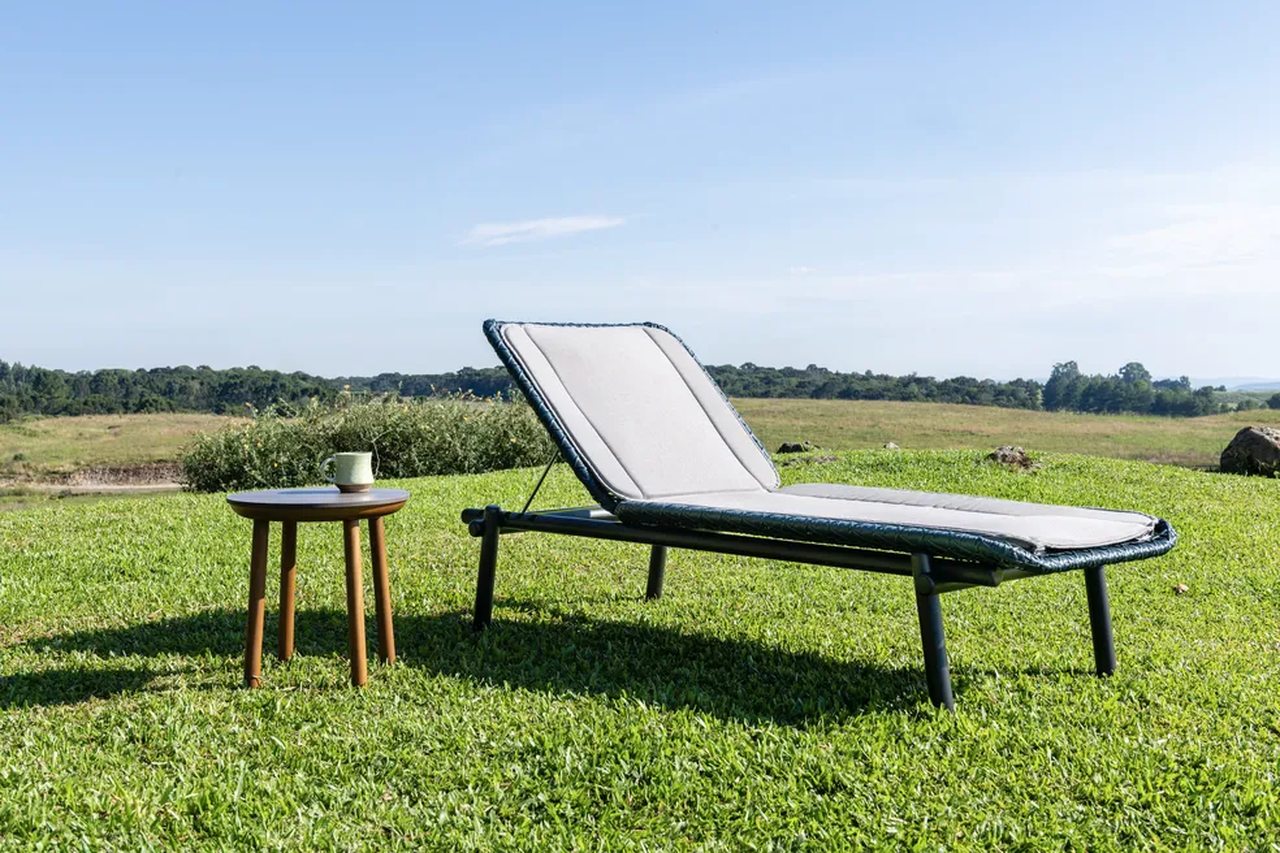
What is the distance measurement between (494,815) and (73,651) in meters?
2.32

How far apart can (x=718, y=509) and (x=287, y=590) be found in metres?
1.51

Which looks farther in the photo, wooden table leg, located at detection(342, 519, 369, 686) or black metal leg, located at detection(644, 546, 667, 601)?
black metal leg, located at detection(644, 546, 667, 601)

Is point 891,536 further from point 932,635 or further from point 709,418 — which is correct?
point 709,418

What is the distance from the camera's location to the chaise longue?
10.1 feet

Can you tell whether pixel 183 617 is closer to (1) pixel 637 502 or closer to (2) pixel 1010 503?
(1) pixel 637 502

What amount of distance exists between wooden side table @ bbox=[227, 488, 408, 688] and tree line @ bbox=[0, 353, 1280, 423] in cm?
1565

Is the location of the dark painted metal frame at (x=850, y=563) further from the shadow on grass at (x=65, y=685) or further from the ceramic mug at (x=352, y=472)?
the shadow on grass at (x=65, y=685)

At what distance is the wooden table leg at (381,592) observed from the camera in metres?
3.43

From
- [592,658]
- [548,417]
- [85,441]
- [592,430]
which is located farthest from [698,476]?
[85,441]

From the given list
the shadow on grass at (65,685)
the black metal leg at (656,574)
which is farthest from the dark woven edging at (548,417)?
the shadow on grass at (65,685)

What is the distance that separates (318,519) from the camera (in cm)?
312

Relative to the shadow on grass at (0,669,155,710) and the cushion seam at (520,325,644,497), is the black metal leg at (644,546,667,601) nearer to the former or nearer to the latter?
the cushion seam at (520,325,644,497)

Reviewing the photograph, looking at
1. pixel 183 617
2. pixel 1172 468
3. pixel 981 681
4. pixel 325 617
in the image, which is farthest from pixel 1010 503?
pixel 1172 468

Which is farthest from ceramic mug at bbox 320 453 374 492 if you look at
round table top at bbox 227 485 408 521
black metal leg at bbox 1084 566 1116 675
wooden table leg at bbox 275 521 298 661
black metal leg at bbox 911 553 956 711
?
black metal leg at bbox 1084 566 1116 675
